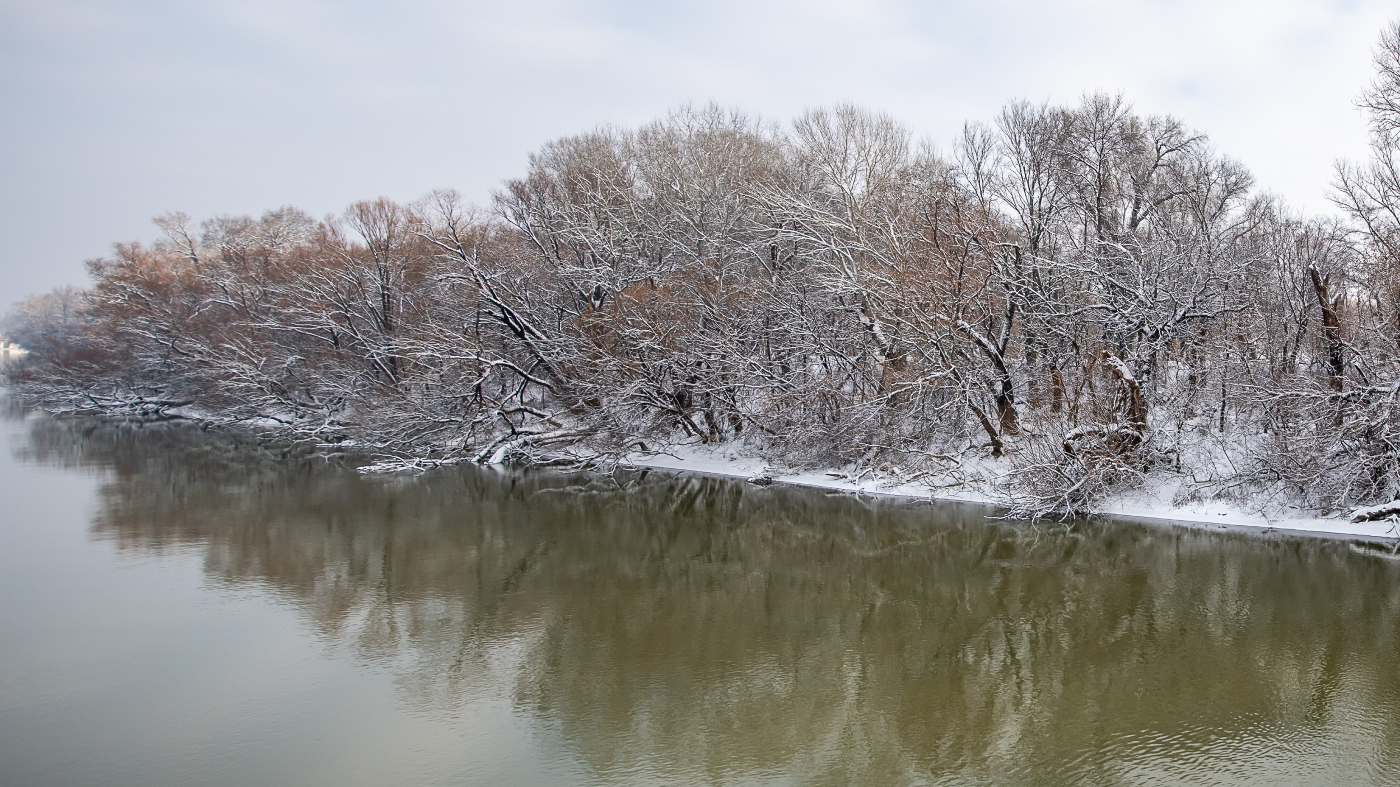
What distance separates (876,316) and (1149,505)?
25.6 feet

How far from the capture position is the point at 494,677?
30.9ft

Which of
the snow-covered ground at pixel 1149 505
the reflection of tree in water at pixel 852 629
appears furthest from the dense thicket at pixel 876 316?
the reflection of tree in water at pixel 852 629

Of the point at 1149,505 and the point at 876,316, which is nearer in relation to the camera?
the point at 1149,505

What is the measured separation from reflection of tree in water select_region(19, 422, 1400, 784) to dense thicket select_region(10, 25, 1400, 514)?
2836 millimetres

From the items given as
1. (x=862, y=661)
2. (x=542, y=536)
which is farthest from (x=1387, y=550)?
(x=542, y=536)

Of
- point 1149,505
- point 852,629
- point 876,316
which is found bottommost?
point 852,629

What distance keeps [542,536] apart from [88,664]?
25.1 ft

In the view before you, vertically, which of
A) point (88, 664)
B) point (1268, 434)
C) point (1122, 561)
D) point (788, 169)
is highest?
point (788, 169)

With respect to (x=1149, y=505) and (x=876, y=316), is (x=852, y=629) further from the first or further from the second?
(x=876, y=316)

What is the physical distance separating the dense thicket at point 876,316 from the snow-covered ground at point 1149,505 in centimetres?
44

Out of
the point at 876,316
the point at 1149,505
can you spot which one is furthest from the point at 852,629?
the point at 876,316

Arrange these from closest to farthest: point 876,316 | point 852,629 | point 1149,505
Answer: point 852,629 → point 1149,505 → point 876,316

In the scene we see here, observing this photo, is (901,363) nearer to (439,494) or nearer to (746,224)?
(746,224)

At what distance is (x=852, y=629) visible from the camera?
11047 mm
